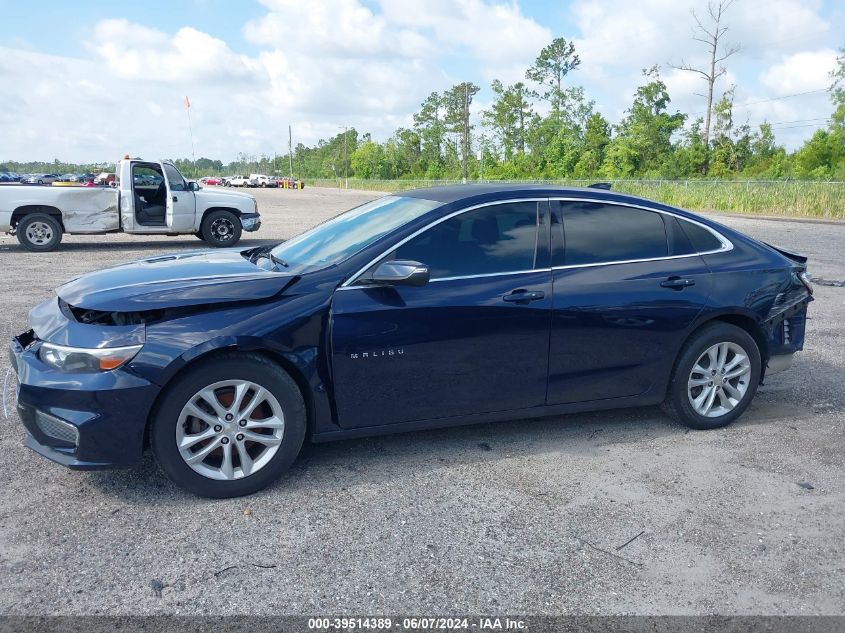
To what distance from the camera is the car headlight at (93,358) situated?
3.40 m

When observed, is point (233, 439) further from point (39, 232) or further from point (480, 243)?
point (39, 232)

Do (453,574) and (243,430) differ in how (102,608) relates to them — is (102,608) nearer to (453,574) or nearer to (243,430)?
(243,430)

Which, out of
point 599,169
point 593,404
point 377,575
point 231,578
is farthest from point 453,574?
point 599,169

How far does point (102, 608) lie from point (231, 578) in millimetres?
496

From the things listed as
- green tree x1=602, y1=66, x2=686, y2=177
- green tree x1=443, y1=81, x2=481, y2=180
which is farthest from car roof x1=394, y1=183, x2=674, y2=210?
green tree x1=443, y1=81, x2=481, y2=180

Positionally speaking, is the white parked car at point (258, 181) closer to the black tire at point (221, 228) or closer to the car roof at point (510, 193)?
the black tire at point (221, 228)

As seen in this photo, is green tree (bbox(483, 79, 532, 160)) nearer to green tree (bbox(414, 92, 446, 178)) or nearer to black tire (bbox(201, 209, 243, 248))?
green tree (bbox(414, 92, 446, 178))

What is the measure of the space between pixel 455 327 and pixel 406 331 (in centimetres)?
29

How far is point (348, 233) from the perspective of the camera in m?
4.51

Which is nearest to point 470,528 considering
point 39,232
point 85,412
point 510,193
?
point 85,412

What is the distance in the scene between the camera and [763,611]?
9.27 feet

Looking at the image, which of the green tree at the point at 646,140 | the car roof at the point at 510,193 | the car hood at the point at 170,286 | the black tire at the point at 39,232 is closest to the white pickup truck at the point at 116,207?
the black tire at the point at 39,232

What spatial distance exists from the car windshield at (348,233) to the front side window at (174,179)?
10.7 m

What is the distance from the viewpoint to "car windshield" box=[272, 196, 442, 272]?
4.16 meters
